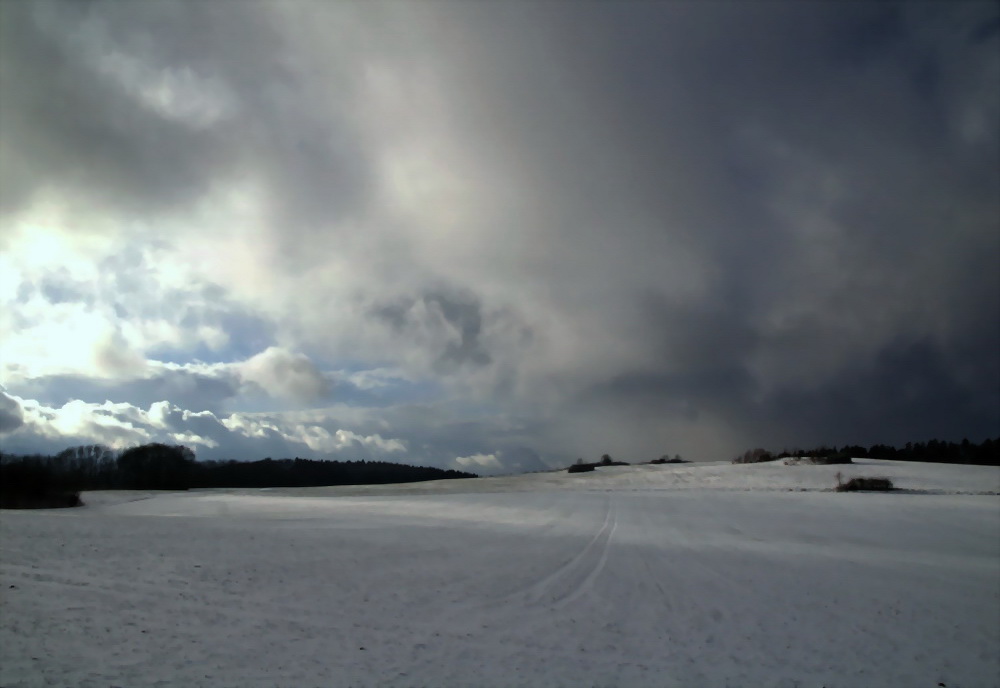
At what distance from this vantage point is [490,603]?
683 inches

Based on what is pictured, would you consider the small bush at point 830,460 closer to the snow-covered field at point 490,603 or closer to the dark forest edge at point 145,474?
the snow-covered field at point 490,603

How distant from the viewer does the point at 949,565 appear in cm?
2541

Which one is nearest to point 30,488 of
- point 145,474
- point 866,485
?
point 145,474

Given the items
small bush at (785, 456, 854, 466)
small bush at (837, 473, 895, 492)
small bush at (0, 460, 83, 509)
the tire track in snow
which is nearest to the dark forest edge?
small bush at (0, 460, 83, 509)

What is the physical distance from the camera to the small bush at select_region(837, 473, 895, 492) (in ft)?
159

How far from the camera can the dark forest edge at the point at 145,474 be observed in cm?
4300

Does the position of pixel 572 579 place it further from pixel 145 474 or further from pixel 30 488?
pixel 145 474

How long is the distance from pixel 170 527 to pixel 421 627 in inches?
695

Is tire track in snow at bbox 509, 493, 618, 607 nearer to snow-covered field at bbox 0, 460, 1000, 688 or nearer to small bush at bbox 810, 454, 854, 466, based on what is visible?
snow-covered field at bbox 0, 460, 1000, 688

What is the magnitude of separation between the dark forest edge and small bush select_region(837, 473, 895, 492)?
63.6 meters

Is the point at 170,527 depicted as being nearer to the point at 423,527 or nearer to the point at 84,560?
the point at 84,560

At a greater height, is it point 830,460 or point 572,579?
point 830,460

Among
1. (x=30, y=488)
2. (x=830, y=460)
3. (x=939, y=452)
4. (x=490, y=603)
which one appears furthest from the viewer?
(x=939, y=452)

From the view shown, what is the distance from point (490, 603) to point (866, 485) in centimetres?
4458
